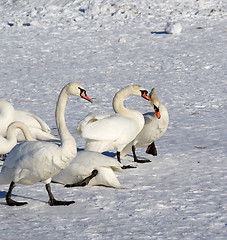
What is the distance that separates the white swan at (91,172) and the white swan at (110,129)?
0.65 m

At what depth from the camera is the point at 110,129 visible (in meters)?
6.87

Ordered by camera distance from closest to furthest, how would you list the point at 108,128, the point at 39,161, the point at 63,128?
the point at 39,161
the point at 63,128
the point at 108,128

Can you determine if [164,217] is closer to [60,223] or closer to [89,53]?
[60,223]

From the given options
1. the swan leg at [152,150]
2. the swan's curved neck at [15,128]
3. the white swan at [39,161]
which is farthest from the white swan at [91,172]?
the swan leg at [152,150]

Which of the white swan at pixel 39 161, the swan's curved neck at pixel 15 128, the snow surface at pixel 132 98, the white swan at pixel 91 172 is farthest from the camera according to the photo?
the swan's curved neck at pixel 15 128

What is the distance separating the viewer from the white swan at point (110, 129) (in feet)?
22.0

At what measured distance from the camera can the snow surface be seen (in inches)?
184

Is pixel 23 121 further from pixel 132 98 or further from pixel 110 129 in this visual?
pixel 132 98

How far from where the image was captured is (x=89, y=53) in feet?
48.6

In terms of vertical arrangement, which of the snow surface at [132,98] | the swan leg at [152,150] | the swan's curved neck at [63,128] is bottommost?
the swan leg at [152,150]

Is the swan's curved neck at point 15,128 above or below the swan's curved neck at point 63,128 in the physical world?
below

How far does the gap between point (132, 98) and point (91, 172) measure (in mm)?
5675

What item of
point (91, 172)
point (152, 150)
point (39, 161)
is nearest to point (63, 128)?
point (39, 161)

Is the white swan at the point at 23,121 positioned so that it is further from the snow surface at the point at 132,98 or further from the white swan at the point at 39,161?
the white swan at the point at 39,161
